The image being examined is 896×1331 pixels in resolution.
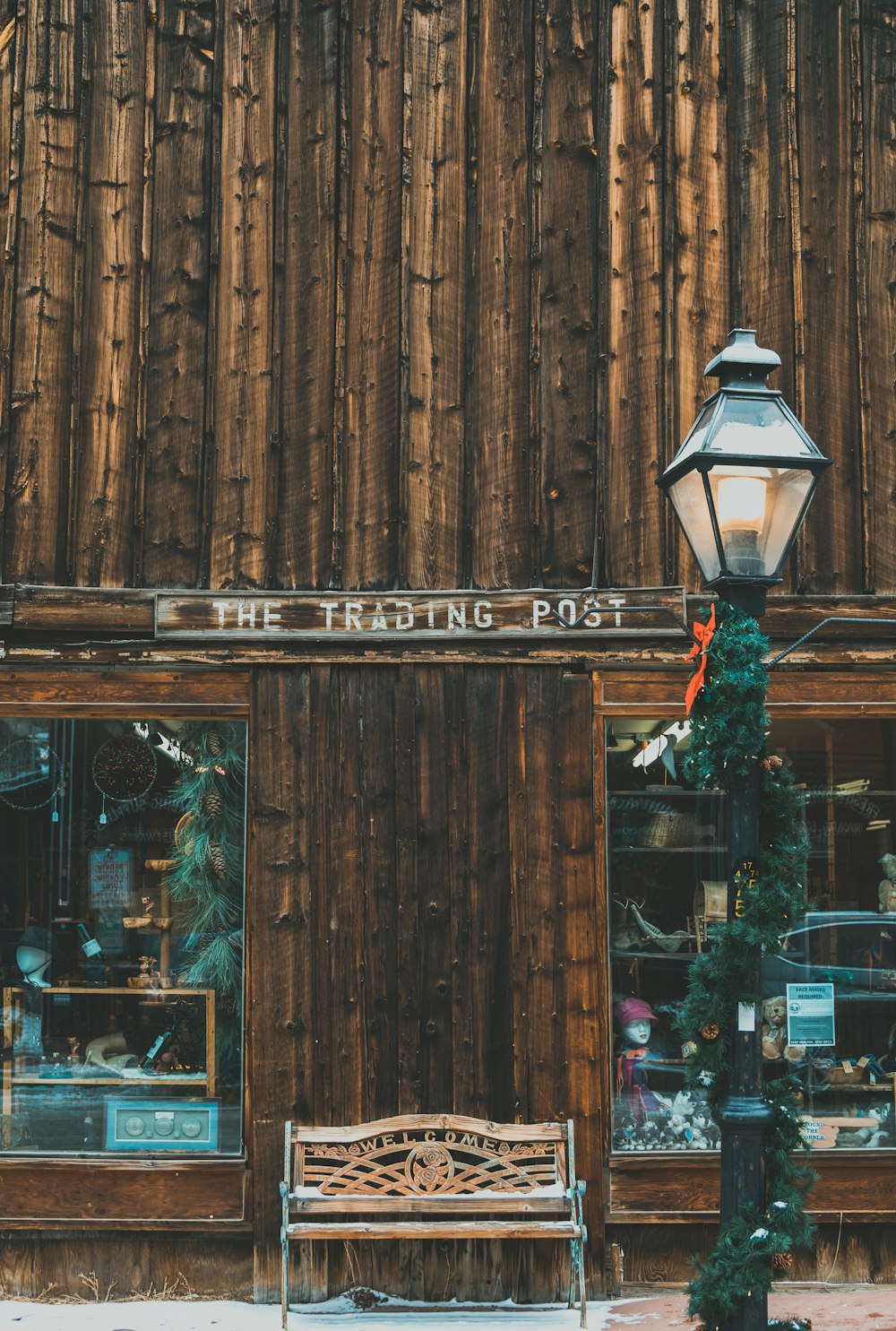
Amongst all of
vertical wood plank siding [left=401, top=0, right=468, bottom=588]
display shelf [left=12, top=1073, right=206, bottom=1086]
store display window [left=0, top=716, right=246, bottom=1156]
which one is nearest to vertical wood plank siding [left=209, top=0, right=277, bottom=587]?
vertical wood plank siding [left=401, top=0, right=468, bottom=588]

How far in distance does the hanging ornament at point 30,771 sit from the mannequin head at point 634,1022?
298 cm

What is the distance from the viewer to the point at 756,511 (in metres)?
4.54

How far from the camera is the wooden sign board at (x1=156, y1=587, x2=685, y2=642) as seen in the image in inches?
274

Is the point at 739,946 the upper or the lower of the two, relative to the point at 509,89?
lower

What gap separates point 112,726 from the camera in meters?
7.09

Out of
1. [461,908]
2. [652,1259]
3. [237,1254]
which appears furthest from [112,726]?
[652,1259]

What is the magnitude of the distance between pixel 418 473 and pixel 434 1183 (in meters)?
3.36

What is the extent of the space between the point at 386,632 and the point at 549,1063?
7.20 feet

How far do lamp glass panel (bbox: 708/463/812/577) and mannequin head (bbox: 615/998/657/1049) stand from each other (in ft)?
9.95

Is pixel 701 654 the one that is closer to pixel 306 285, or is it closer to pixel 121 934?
pixel 306 285

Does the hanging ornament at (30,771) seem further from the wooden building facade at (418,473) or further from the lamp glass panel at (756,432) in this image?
the lamp glass panel at (756,432)

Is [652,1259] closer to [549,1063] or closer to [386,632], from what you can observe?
[549,1063]

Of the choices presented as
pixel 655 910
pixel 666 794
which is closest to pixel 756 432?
pixel 666 794

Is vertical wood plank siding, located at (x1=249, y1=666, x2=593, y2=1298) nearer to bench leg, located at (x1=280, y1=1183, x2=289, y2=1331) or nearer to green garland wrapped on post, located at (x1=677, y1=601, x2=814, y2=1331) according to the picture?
bench leg, located at (x1=280, y1=1183, x2=289, y2=1331)
